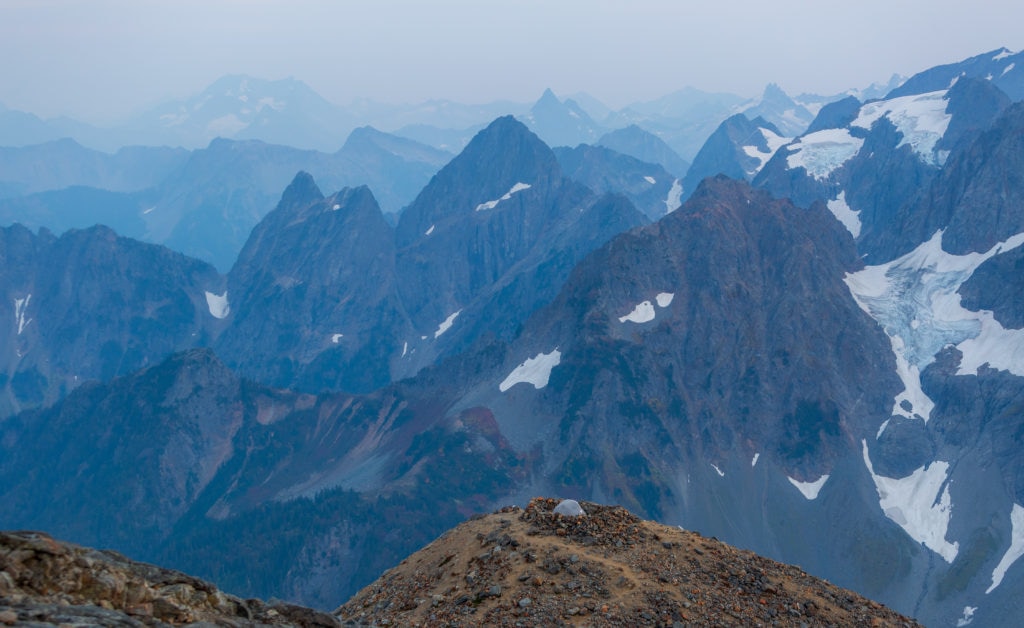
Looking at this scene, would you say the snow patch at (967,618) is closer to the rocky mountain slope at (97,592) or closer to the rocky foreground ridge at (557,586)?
the rocky foreground ridge at (557,586)

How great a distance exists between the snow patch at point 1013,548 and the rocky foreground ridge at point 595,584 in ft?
504

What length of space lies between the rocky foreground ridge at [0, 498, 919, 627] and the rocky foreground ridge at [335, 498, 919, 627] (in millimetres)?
70

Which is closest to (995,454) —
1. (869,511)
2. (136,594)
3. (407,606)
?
(869,511)

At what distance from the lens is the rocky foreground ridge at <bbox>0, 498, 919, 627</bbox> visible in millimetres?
29406

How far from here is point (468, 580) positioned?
140ft

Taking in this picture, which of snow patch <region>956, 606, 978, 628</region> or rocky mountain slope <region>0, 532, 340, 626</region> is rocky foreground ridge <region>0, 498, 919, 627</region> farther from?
snow patch <region>956, 606, 978, 628</region>

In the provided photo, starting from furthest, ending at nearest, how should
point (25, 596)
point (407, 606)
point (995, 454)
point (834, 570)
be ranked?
point (995, 454) → point (834, 570) → point (407, 606) → point (25, 596)

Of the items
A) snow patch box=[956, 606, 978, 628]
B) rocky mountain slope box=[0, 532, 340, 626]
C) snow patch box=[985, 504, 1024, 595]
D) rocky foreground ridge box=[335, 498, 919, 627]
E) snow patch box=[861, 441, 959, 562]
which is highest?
rocky mountain slope box=[0, 532, 340, 626]

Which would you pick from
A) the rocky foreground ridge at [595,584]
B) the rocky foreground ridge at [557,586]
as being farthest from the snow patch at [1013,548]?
the rocky foreground ridge at [595,584]

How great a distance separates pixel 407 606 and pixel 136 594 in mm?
18015

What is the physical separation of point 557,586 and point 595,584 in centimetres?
200

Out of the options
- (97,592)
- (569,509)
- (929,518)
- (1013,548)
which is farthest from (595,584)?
(929,518)

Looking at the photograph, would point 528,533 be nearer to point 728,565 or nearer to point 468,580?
point 468,580

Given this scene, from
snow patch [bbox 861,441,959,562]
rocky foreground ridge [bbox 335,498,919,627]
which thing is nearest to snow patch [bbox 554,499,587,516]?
rocky foreground ridge [bbox 335,498,919,627]
